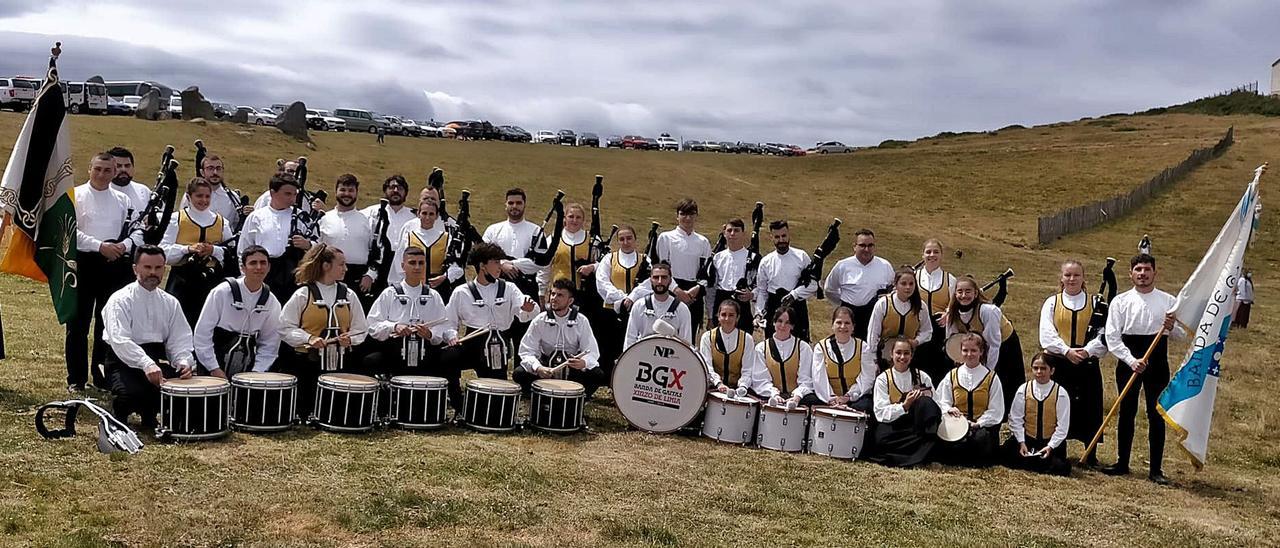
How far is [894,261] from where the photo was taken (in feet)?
91.1

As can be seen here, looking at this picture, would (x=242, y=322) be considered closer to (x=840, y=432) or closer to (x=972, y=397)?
(x=840, y=432)

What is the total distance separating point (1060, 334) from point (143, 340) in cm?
702

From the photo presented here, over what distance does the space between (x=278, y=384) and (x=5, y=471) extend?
1.79 meters

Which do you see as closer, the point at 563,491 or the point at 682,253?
the point at 563,491

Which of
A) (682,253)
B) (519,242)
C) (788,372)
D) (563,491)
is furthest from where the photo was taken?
(682,253)

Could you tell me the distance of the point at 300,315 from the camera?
26.8 ft

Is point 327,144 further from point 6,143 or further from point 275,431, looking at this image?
point 275,431

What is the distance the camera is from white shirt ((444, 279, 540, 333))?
903 centimetres

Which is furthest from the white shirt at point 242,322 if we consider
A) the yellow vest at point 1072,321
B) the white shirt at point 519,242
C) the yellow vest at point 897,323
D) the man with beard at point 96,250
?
the yellow vest at point 1072,321

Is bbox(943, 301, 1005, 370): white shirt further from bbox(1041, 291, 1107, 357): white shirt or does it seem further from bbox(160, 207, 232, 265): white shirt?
bbox(160, 207, 232, 265): white shirt

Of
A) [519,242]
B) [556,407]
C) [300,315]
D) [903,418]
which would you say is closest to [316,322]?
[300,315]

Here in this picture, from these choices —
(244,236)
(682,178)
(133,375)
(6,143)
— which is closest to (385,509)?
(133,375)

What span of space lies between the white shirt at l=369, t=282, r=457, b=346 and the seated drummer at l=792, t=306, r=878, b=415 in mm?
2997

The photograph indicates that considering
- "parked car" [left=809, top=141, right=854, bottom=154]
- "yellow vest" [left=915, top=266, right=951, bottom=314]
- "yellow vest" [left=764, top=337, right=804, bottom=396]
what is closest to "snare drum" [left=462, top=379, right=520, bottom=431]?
"yellow vest" [left=764, top=337, right=804, bottom=396]
